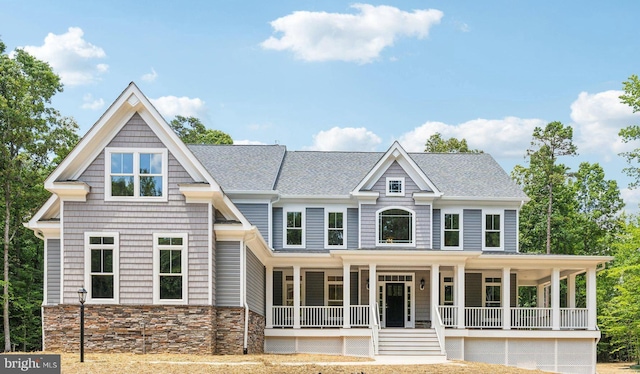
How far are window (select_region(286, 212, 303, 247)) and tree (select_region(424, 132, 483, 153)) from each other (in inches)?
923

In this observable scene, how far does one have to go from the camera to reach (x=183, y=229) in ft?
66.8

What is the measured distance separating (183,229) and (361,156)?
1361 cm

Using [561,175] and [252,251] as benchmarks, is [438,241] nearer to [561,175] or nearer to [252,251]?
[252,251]

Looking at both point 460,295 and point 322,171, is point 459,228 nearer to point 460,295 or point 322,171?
point 460,295

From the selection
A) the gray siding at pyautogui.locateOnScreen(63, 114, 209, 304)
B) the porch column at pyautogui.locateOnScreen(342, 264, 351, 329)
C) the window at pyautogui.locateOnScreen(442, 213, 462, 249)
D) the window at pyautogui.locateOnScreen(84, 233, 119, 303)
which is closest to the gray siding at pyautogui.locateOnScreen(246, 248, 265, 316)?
the gray siding at pyautogui.locateOnScreen(63, 114, 209, 304)

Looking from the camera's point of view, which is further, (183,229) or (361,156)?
(361,156)

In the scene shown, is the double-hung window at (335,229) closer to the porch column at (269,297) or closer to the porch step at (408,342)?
the porch column at (269,297)

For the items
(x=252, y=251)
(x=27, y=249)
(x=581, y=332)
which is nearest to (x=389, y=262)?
(x=252, y=251)

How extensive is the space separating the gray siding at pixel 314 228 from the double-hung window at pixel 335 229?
25 centimetres

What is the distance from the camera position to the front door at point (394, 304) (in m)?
28.8

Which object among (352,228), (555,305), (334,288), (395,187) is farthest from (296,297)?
(555,305)

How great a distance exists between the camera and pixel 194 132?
5678cm

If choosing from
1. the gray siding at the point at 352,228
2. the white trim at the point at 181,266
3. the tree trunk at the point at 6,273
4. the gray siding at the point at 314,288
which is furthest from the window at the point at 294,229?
the tree trunk at the point at 6,273

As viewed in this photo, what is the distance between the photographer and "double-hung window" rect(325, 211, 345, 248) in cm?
2911
